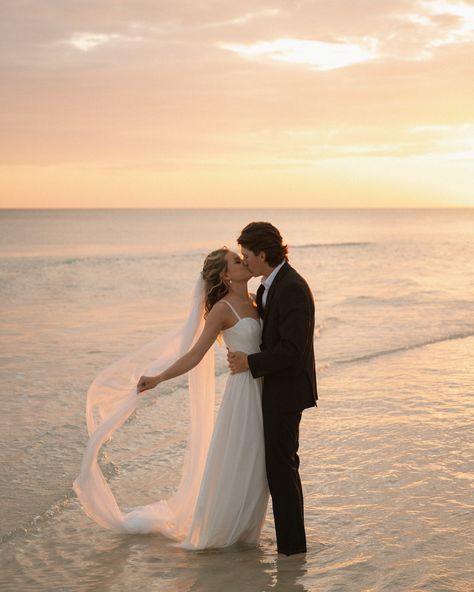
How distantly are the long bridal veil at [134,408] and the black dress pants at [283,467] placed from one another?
0.66 meters

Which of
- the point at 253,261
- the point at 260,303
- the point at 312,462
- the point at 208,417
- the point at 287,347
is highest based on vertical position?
the point at 253,261

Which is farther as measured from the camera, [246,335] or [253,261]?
[246,335]

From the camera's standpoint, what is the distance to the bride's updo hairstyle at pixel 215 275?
538cm

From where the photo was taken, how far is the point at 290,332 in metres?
4.96

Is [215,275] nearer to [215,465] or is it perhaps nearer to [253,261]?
[253,261]

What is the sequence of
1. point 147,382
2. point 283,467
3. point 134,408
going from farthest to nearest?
point 134,408
point 147,382
point 283,467

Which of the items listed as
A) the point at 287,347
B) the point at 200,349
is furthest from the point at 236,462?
the point at 287,347

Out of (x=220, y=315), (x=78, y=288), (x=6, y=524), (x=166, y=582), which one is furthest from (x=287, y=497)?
(x=78, y=288)

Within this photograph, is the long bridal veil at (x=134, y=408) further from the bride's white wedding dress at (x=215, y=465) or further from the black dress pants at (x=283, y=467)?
the black dress pants at (x=283, y=467)

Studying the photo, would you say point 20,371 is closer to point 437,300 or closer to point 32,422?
point 32,422

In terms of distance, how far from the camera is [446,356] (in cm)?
1337

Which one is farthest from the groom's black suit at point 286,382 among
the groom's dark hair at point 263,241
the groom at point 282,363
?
the groom's dark hair at point 263,241

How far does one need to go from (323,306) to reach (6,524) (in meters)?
16.3

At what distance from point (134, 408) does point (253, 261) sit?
58.1 inches
